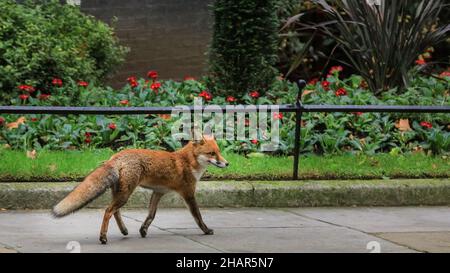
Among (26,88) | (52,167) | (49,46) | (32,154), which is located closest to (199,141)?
(52,167)

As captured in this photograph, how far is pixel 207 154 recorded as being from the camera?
755 cm

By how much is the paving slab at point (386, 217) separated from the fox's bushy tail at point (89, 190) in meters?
2.21

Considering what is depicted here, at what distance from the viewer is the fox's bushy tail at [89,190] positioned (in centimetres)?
700

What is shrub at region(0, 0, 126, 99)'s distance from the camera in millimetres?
11289

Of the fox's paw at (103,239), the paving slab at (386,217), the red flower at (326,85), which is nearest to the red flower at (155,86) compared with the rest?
the red flower at (326,85)

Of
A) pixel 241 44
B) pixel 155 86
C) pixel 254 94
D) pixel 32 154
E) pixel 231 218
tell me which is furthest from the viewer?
pixel 241 44

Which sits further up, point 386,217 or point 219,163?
point 219,163

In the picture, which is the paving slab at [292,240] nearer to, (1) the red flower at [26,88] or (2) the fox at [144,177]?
(2) the fox at [144,177]

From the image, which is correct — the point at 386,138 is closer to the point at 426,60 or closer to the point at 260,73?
the point at 260,73

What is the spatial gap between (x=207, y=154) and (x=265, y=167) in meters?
2.01

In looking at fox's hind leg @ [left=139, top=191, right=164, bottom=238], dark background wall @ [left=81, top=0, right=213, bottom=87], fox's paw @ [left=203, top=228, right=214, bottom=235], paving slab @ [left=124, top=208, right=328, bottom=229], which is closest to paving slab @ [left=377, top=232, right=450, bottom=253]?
paving slab @ [left=124, top=208, right=328, bottom=229]

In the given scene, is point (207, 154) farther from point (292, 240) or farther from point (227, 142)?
point (227, 142)

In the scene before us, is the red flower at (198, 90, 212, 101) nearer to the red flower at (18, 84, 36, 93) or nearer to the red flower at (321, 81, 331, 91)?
the red flower at (321, 81, 331, 91)
